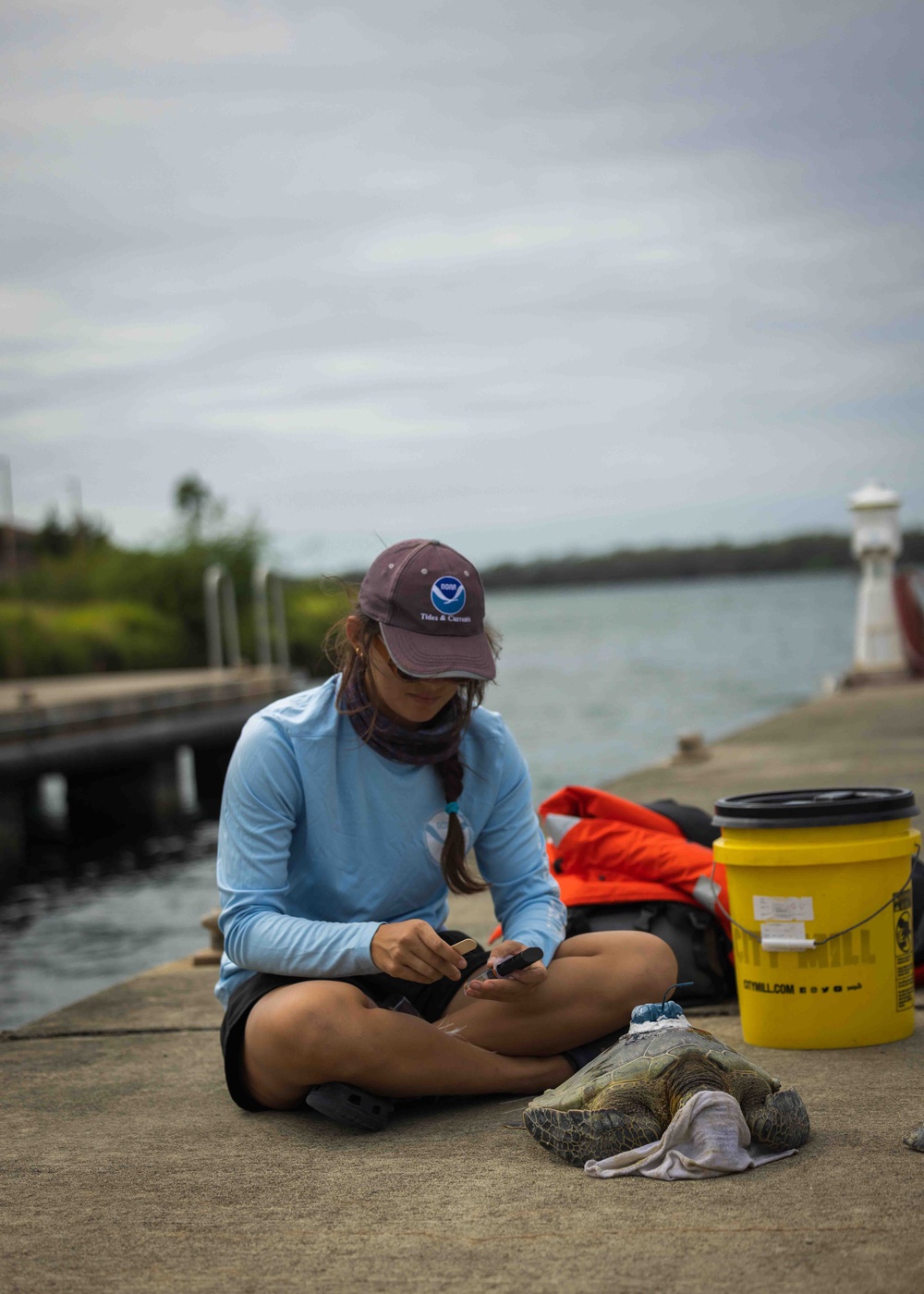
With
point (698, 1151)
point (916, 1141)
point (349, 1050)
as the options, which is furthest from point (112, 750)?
point (916, 1141)

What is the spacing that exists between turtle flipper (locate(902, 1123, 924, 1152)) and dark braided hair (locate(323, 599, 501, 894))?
3.29 ft

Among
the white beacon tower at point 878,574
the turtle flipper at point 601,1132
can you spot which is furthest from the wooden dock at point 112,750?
the turtle flipper at point 601,1132

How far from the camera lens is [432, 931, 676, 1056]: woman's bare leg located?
2910 mm

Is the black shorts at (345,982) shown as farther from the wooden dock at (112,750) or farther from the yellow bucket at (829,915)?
the wooden dock at (112,750)

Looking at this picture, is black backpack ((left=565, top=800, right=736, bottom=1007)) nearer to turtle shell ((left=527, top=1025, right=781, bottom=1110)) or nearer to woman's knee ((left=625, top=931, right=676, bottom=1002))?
woman's knee ((left=625, top=931, right=676, bottom=1002))

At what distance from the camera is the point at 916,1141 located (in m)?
2.42

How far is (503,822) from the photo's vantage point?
10.2 feet

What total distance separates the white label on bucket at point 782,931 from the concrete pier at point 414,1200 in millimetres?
268

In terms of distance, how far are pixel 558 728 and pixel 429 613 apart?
2391cm

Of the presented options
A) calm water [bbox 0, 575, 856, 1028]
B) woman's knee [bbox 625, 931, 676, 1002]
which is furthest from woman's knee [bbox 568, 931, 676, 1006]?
calm water [bbox 0, 575, 856, 1028]

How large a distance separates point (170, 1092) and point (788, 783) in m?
4.99

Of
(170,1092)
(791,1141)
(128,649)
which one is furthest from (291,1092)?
(128,649)

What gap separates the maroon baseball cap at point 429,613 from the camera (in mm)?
2715

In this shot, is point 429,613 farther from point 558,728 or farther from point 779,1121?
point 558,728
